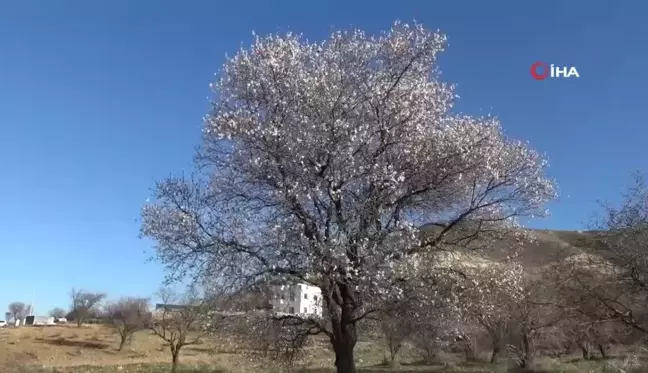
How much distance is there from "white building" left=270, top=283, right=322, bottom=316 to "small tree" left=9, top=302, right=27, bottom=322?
17381cm

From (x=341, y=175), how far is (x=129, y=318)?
→ 7057 cm

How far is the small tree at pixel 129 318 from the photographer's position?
75.4 metres

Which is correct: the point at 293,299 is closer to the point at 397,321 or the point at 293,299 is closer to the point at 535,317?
the point at 397,321

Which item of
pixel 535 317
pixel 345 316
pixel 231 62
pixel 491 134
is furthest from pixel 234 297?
pixel 535 317

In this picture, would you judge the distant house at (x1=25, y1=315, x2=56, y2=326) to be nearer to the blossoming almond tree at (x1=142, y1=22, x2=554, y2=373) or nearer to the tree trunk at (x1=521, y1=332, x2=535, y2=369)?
the tree trunk at (x1=521, y1=332, x2=535, y2=369)

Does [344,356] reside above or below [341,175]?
below

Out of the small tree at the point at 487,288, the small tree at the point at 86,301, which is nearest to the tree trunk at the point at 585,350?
the small tree at the point at 487,288

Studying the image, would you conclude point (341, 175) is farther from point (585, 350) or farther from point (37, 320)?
point (37, 320)

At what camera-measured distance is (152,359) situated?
Result: 59.2 metres

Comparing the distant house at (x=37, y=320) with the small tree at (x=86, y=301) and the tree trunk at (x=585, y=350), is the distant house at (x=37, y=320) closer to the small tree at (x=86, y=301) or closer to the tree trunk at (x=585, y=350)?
the small tree at (x=86, y=301)

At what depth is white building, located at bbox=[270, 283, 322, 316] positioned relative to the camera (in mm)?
15523

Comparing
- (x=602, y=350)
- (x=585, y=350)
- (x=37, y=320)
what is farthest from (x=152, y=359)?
(x=37, y=320)

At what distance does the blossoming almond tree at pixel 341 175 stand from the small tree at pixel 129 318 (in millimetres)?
60859

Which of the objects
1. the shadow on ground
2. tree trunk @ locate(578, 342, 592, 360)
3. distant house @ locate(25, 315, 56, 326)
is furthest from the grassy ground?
distant house @ locate(25, 315, 56, 326)
